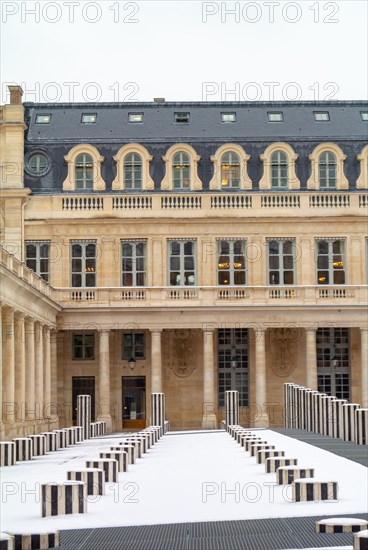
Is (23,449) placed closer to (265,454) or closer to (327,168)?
(265,454)

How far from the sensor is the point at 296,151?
217 feet

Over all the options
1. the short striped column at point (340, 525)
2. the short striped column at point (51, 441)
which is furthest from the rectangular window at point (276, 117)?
the short striped column at point (340, 525)

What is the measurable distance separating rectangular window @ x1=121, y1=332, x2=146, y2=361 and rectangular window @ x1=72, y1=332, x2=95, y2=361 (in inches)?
65.5

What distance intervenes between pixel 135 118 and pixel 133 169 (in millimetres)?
3678

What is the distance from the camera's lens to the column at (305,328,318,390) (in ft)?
209

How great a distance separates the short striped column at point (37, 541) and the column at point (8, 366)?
3101 cm

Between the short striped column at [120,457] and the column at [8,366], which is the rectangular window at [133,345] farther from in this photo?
the short striped column at [120,457]

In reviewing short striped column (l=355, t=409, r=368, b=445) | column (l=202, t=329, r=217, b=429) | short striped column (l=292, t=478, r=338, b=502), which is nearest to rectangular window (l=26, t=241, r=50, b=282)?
column (l=202, t=329, r=217, b=429)

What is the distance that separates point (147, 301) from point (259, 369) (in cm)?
669

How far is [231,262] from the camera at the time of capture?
65.1 metres

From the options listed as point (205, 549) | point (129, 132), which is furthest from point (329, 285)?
point (205, 549)

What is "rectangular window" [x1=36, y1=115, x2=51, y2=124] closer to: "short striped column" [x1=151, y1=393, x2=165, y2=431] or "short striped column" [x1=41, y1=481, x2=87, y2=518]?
"short striped column" [x1=151, y1=393, x2=165, y2=431]

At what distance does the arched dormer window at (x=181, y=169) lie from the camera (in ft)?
215

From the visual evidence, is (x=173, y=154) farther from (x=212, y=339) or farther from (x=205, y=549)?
(x=205, y=549)
